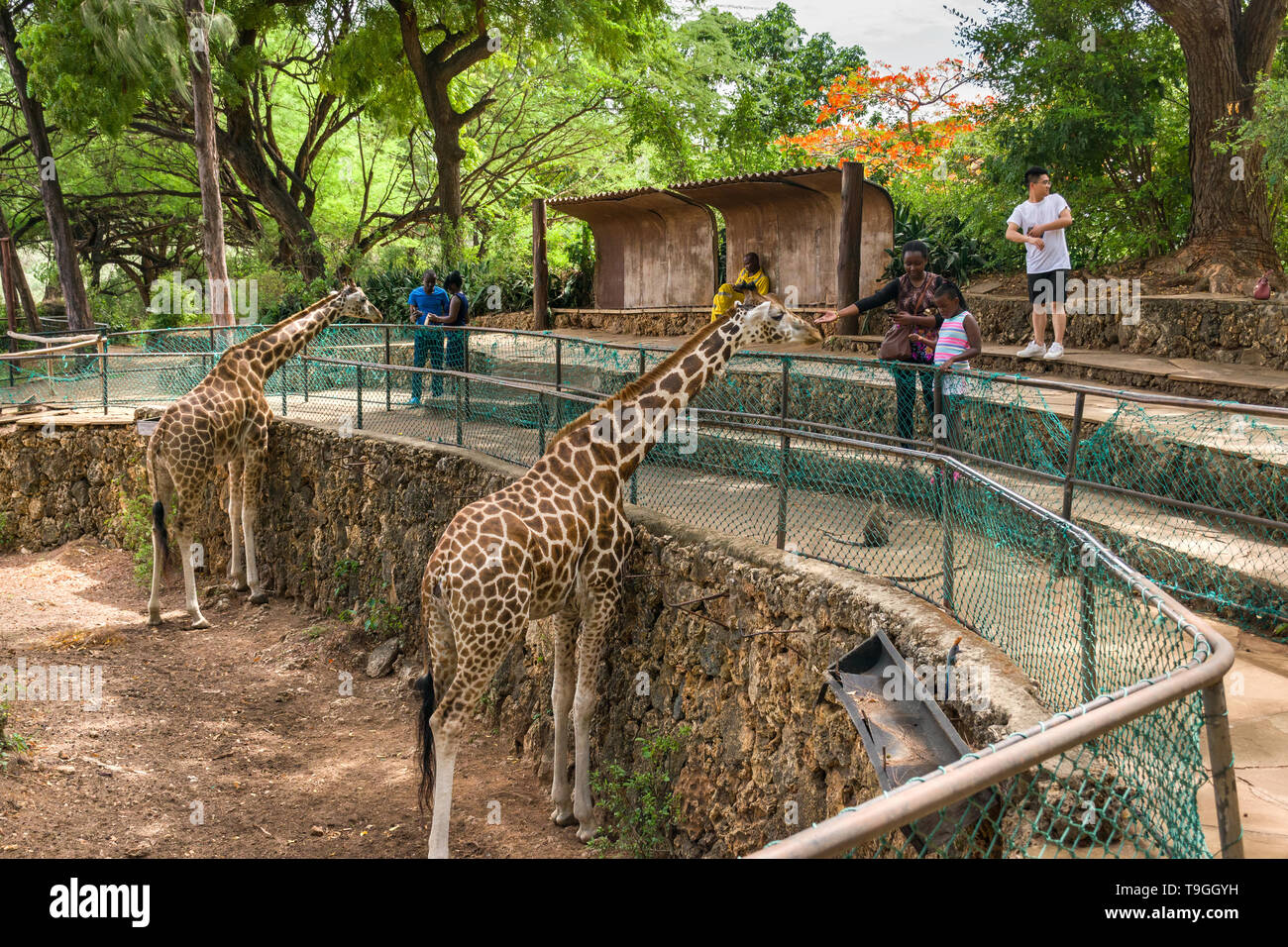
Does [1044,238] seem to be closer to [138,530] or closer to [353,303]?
[353,303]

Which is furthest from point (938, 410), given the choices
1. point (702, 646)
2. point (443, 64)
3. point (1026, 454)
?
point (443, 64)

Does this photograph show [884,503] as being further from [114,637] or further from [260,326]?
[260,326]

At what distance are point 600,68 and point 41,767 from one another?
2187 cm

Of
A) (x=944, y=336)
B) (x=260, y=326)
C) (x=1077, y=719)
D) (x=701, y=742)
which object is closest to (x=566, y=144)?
(x=260, y=326)

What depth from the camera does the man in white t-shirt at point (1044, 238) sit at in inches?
380

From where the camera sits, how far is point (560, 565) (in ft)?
22.2

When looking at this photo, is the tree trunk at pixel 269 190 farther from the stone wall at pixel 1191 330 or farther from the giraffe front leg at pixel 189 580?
the stone wall at pixel 1191 330

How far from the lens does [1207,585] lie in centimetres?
612

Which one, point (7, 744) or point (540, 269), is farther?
point (540, 269)

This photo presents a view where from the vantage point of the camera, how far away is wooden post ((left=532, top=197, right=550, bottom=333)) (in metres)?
17.7

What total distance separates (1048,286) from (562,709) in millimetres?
6566

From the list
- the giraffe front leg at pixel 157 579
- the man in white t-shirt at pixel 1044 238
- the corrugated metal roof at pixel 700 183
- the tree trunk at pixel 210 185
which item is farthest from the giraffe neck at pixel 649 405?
the tree trunk at pixel 210 185

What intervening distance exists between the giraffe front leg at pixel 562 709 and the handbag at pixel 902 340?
3203 millimetres

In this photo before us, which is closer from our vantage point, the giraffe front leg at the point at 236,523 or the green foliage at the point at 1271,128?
the green foliage at the point at 1271,128
